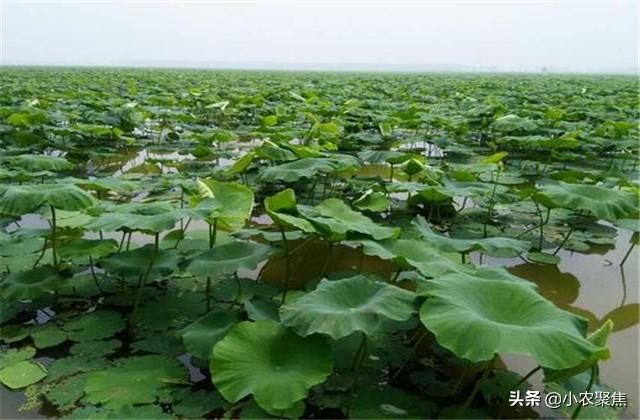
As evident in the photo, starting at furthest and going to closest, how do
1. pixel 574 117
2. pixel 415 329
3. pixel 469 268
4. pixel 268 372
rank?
pixel 574 117
pixel 415 329
pixel 469 268
pixel 268 372

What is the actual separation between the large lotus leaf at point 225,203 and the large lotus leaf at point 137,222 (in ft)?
0.53

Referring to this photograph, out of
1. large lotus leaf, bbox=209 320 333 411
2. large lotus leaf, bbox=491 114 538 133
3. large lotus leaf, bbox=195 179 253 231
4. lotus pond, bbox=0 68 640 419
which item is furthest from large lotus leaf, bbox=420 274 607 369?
large lotus leaf, bbox=491 114 538 133

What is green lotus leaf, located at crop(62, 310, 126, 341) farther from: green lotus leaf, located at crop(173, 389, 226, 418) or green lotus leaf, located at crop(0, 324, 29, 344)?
green lotus leaf, located at crop(173, 389, 226, 418)

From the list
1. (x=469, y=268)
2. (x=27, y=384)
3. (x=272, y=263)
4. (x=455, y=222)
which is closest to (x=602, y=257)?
(x=455, y=222)

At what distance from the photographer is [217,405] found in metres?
2.23

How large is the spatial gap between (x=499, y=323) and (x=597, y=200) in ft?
6.51

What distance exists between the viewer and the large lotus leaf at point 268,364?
6.39 ft

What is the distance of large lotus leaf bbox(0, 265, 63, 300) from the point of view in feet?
9.26

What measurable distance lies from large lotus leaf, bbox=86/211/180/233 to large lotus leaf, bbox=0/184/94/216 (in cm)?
18

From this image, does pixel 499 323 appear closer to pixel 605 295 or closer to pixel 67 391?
pixel 67 391

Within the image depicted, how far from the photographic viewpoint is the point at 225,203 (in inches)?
119

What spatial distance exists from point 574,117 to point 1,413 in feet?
32.6

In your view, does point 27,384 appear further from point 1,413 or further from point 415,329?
point 415,329

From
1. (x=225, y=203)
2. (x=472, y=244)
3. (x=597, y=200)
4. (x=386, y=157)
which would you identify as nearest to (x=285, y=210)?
(x=225, y=203)
